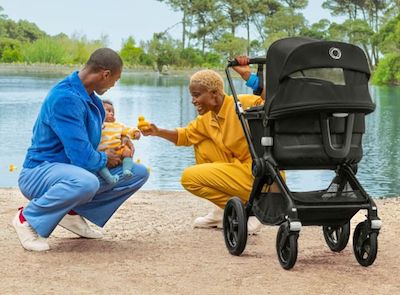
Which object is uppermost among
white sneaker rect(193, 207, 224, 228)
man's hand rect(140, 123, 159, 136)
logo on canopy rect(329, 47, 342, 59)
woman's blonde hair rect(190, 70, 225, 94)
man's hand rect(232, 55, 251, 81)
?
logo on canopy rect(329, 47, 342, 59)

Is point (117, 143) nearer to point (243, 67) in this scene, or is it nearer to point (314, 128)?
point (243, 67)

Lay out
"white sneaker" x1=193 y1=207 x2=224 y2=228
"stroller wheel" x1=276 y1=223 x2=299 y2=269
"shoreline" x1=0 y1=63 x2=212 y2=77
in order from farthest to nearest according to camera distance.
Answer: "shoreline" x1=0 y1=63 x2=212 y2=77, "white sneaker" x1=193 y1=207 x2=224 y2=228, "stroller wheel" x1=276 y1=223 x2=299 y2=269

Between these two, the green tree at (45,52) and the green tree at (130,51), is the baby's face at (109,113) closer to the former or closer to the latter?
the green tree at (45,52)

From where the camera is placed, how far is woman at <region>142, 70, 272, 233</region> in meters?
4.84

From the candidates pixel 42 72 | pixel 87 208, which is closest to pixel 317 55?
pixel 87 208

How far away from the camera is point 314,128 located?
416cm

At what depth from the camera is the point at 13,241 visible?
4852 millimetres

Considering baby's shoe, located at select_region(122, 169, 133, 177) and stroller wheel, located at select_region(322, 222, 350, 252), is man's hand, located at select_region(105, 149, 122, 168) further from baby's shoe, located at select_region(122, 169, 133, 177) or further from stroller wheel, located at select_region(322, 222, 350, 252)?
stroller wheel, located at select_region(322, 222, 350, 252)

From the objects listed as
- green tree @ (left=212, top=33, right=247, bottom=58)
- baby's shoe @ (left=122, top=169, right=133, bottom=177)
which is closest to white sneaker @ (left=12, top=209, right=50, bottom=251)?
baby's shoe @ (left=122, top=169, right=133, bottom=177)

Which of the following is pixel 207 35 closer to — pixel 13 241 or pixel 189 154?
pixel 189 154

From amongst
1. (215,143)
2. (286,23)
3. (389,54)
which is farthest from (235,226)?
(286,23)

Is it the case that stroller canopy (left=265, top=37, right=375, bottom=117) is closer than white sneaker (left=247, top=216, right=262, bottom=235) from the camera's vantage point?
Yes

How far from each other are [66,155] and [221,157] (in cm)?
95

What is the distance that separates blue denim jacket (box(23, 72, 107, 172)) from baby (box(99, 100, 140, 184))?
100 millimetres
